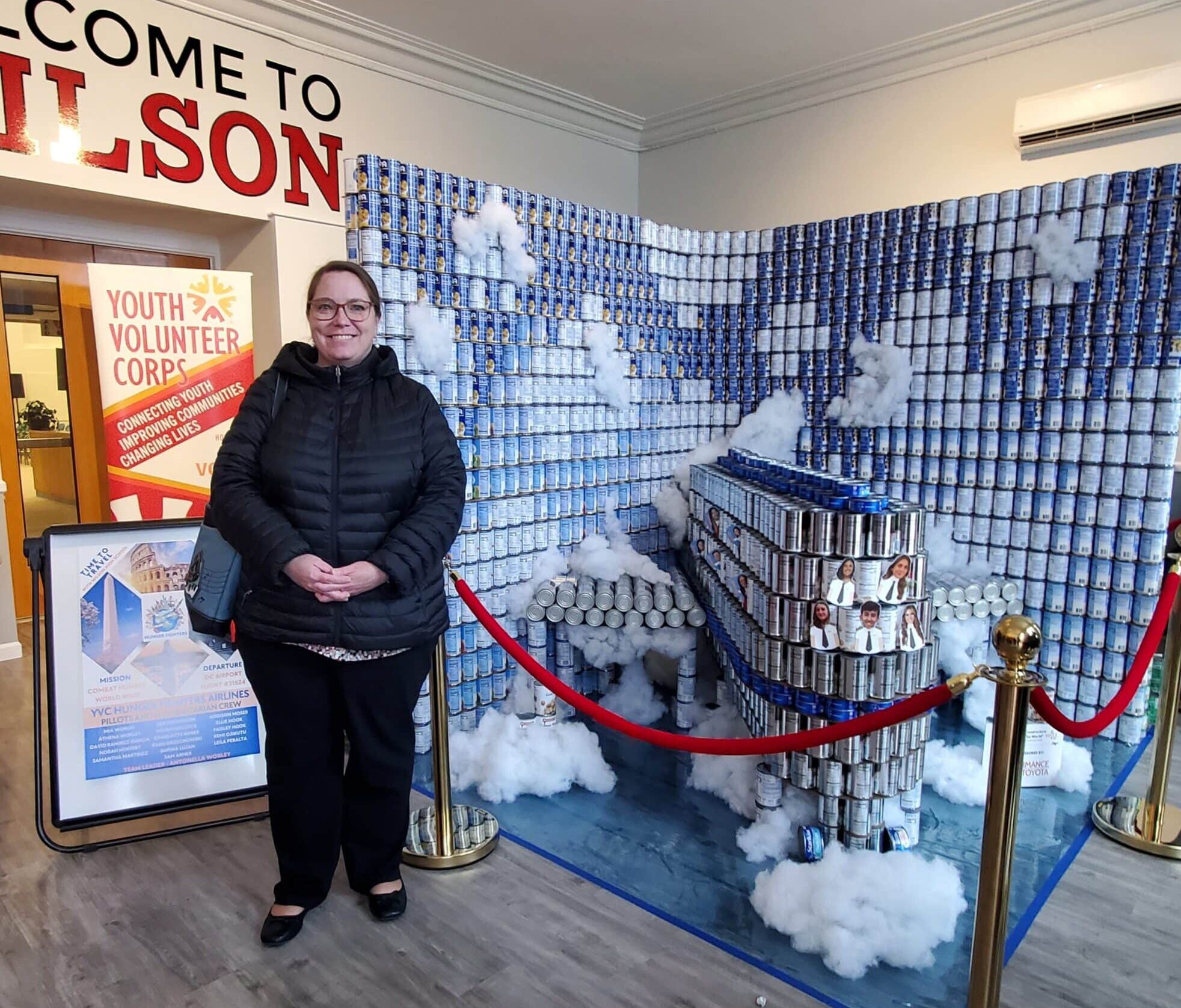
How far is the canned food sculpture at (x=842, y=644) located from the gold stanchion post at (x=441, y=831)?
1061mm

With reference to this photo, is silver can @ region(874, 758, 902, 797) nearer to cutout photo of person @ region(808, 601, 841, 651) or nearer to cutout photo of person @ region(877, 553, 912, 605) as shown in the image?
cutout photo of person @ region(808, 601, 841, 651)

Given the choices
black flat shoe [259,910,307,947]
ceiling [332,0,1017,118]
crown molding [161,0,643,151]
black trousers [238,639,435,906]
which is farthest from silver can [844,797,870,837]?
crown molding [161,0,643,151]

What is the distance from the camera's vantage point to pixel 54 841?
9.19ft

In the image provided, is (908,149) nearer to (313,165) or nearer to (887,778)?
(313,165)

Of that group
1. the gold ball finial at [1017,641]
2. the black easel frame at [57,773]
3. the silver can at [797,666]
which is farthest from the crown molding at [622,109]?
the gold ball finial at [1017,641]

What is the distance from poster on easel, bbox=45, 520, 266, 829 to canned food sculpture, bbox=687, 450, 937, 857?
190 cm

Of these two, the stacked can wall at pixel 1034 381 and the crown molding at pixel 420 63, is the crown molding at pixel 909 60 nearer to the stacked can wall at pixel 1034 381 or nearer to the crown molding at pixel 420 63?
the crown molding at pixel 420 63

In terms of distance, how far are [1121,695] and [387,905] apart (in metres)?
2.33

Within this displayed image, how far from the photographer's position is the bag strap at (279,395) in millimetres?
2234

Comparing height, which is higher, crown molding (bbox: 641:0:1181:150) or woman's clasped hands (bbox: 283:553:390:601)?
crown molding (bbox: 641:0:1181:150)

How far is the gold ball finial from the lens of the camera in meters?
1.69

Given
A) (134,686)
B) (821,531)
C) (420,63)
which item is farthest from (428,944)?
(420,63)

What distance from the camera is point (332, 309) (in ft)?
7.18

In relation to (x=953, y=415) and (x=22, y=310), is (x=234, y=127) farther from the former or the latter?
(x=953, y=415)
